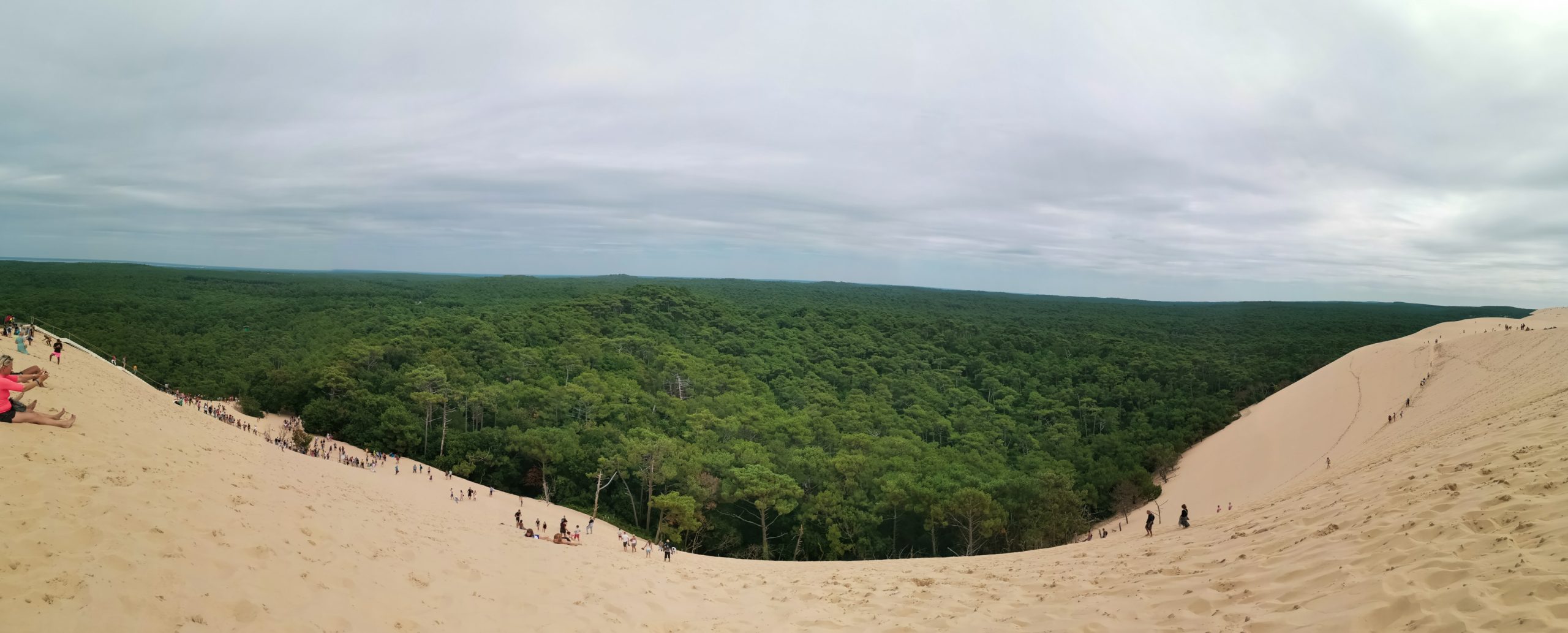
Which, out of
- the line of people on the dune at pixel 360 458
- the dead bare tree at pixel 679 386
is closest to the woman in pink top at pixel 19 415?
the line of people on the dune at pixel 360 458

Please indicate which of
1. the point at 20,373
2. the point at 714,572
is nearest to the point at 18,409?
the point at 20,373

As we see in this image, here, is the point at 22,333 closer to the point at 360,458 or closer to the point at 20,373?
the point at 20,373

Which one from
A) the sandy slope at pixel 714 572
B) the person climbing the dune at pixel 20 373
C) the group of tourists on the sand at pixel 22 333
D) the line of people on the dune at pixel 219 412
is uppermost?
the person climbing the dune at pixel 20 373

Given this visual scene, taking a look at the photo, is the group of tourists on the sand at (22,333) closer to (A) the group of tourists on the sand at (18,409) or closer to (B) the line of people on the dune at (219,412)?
(B) the line of people on the dune at (219,412)

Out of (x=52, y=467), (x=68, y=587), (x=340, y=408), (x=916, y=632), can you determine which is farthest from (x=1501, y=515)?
(x=340, y=408)

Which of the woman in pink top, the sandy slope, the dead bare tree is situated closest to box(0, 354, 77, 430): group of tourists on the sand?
the woman in pink top

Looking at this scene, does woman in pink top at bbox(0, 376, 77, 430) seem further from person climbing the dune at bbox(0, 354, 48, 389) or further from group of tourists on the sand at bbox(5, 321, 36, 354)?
group of tourists on the sand at bbox(5, 321, 36, 354)
